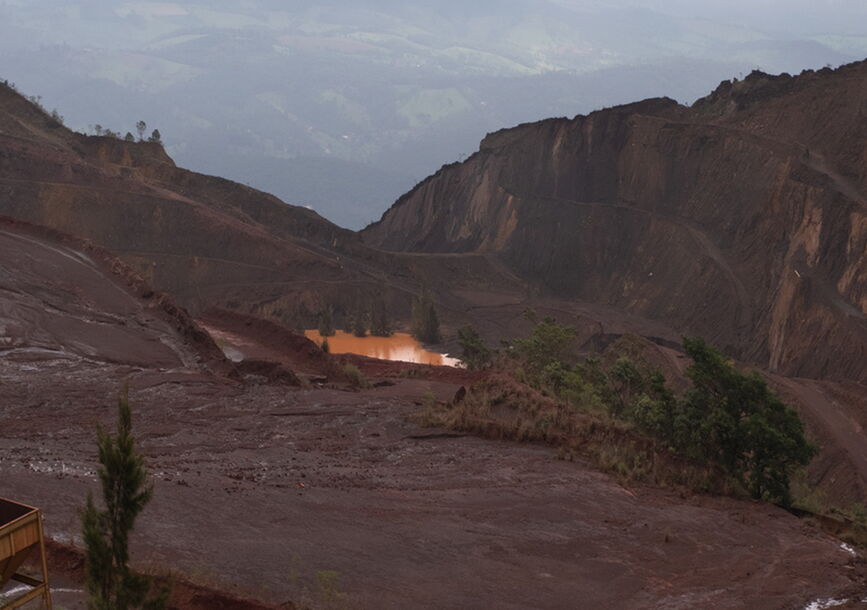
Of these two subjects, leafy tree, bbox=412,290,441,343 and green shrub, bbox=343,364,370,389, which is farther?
leafy tree, bbox=412,290,441,343

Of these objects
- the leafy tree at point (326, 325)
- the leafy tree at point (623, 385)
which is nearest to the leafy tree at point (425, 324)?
the leafy tree at point (326, 325)

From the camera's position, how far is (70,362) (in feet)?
65.4

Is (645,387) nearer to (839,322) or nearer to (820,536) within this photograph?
(820,536)

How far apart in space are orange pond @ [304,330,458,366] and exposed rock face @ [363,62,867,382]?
11940mm

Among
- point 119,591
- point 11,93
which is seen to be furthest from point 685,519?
point 11,93

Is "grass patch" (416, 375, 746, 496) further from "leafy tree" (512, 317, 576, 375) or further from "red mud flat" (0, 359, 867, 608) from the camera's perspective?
"leafy tree" (512, 317, 576, 375)

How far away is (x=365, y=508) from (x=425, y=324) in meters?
36.6

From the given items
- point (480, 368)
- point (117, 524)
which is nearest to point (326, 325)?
point (480, 368)

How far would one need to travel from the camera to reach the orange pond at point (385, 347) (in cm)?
4641

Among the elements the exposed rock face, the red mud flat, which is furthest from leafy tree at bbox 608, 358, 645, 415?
the exposed rock face

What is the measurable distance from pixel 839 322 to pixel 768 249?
996cm

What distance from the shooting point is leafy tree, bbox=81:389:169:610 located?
280 inches

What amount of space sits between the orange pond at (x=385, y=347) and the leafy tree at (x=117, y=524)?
123 ft

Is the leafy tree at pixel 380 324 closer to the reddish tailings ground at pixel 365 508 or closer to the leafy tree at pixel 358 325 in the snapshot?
the leafy tree at pixel 358 325
